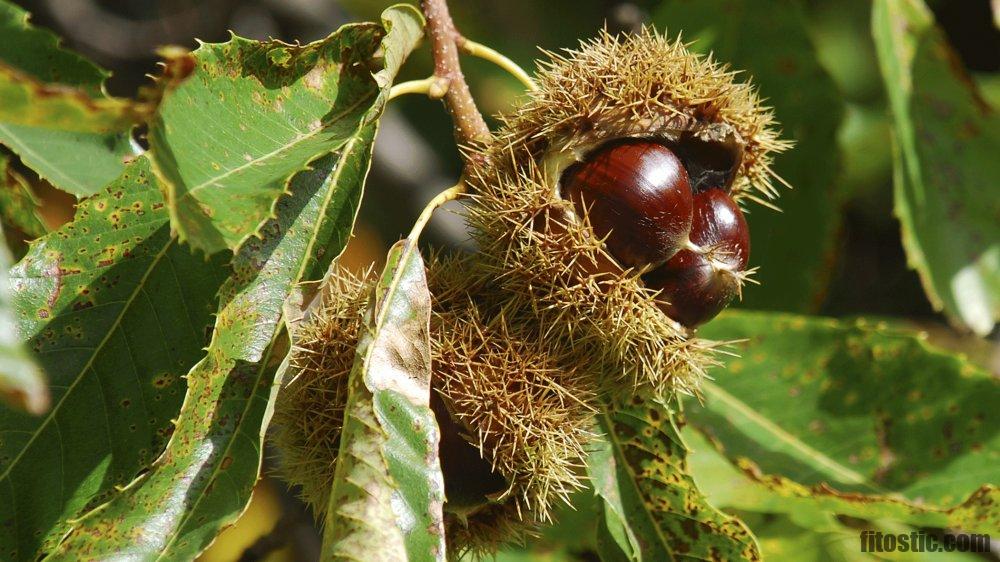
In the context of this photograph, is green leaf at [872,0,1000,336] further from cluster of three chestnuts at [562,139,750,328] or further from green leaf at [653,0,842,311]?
cluster of three chestnuts at [562,139,750,328]

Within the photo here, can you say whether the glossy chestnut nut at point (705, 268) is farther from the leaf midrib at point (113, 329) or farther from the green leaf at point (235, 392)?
the leaf midrib at point (113, 329)

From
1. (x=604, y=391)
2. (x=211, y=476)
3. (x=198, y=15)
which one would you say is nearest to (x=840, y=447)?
(x=604, y=391)

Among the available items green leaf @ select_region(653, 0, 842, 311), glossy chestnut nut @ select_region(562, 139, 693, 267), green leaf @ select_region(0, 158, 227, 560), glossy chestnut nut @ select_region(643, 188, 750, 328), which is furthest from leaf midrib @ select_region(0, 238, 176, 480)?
green leaf @ select_region(653, 0, 842, 311)

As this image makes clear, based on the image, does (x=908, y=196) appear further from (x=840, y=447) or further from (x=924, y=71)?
(x=840, y=447)

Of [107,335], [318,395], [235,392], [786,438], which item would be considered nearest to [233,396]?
[235,392]

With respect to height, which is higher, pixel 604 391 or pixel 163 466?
pixel 604 391

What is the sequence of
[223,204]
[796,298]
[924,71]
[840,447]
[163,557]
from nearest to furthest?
[223,204]
[163,557]
[840,447]
[924,71]
[796,298]
